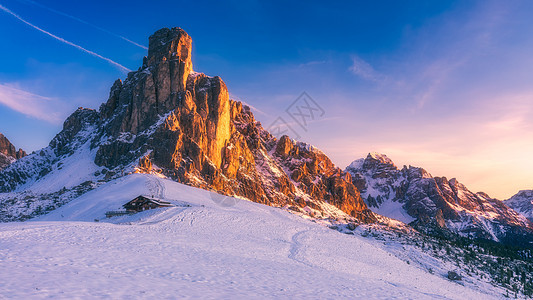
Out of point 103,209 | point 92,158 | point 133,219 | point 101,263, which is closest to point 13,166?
point 92,158

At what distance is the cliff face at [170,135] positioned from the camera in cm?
10356

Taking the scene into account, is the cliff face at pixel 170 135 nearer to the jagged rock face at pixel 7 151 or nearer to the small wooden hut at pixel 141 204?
the small wooden hut at pixel 141 204

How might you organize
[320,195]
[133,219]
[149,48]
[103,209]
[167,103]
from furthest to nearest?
1. [320,195]
2. [149,48]
3. [167,103]
4. [103,209]
5. [133,219]

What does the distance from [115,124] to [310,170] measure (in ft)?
407

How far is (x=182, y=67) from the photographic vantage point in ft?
409

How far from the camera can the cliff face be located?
103562mm

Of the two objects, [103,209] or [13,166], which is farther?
[13,166]

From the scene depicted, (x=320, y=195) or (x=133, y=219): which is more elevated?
(x=320, y=195)

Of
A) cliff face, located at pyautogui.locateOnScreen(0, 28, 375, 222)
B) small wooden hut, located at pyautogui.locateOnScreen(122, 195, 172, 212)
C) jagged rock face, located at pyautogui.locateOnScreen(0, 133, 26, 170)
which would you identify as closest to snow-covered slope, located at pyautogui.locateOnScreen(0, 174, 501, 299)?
small wooden hut, located at pyautogui.locateOnScreen(122, 195, 172, 212)

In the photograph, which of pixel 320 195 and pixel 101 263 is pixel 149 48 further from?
pixel 101 263

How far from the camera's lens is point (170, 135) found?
105 metres

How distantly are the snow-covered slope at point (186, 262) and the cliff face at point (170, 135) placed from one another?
190 ft

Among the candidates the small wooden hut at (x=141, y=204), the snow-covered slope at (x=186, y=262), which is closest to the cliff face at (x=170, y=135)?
the small wooden hut at (x=141, y=204)

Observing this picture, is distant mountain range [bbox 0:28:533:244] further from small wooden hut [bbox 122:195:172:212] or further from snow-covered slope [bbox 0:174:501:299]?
snow-covered slope [bbox 0:174:501:299]
